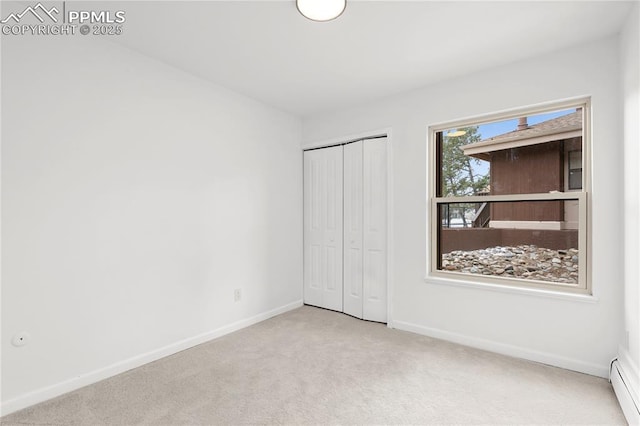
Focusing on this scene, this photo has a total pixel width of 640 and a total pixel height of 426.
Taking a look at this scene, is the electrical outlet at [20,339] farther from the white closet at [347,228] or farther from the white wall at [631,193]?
the white wall at [631,193]

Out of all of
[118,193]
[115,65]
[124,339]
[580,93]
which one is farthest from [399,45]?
[124,339]

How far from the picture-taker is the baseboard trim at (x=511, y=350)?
7.70 ft

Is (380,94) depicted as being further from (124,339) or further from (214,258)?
(124,339)

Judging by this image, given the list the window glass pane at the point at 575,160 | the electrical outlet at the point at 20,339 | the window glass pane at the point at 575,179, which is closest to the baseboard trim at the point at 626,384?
the window glass pane at the point at 575,179

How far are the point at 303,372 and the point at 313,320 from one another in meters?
1.19

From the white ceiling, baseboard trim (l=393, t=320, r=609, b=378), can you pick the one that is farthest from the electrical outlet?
baseboard trim (l=393, t=320, r=609, b=378)

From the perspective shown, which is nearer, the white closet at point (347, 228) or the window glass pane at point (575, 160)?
the window glass pane at point (575, 160)

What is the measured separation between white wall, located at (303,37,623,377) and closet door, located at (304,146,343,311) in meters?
0.57

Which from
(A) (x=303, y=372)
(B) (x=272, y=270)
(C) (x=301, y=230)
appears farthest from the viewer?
(C) (x=301, y=230)

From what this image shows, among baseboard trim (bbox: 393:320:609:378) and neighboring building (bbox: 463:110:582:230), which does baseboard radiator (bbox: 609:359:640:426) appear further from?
neighboring building (bbox: 463:110:582:230)

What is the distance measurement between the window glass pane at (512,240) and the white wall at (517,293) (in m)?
0.20

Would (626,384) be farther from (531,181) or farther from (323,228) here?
(323,228)

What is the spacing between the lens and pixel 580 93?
241 centimetres

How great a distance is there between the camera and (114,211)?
239 centimetres
